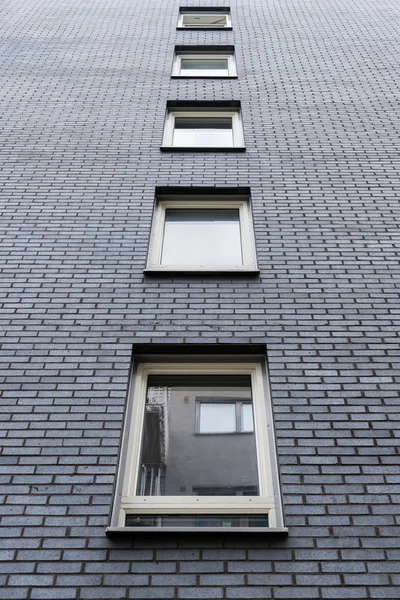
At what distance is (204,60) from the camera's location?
12570 millimetres

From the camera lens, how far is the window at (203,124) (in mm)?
9828

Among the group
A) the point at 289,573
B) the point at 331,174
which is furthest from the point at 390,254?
the point at 289,573

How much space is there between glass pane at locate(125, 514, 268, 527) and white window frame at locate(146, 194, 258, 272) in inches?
114

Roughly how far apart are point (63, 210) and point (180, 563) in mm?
4968

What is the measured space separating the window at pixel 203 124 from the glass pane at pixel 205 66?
2168 millimetres

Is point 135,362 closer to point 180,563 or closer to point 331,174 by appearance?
point 180,563

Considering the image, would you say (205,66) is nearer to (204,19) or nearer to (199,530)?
(204,19)

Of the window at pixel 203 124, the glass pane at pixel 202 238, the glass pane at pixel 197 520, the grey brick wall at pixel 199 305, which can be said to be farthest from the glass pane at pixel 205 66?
the glass pane at pixel 197 520

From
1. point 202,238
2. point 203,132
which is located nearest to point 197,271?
point 202,238

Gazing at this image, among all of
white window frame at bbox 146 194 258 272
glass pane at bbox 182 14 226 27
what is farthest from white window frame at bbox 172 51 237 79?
white window frame at bbox 146 194 258 272

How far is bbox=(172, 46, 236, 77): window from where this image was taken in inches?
481

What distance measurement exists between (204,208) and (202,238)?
2.36 ft

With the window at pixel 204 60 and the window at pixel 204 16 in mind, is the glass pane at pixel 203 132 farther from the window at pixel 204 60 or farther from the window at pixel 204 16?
the window at pixel 204 16

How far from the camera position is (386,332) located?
5969mm
